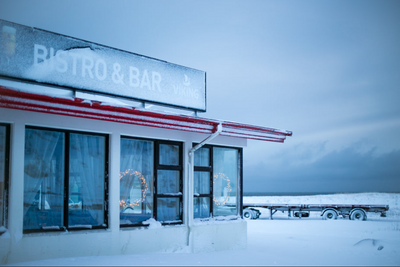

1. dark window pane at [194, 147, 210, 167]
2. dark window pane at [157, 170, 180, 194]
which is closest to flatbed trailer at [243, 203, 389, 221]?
dark window pane at [194, 147, 210, 167]

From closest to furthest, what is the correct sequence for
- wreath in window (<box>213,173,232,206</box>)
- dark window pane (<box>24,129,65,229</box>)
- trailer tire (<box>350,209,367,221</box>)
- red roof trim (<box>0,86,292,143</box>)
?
1. red roof trim (<box>0,86,292,143</box>)
2. dark window pane (<box>24,129,65,229</box>)
3. wreath in window (<box>213,173,232,206</box>)
4. trailer tire (<box>350,209,367,221</box>)

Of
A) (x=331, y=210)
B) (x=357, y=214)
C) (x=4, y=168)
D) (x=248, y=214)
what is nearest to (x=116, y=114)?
(x=4, y=168)

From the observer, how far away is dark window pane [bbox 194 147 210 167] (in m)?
9.46

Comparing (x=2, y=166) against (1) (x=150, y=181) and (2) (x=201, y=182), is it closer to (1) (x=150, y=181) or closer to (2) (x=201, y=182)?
(1) (x=150, y=181)

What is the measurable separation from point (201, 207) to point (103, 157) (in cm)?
312

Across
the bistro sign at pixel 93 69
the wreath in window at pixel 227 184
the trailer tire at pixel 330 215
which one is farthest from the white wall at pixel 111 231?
the trailer tire at pixel 330 215

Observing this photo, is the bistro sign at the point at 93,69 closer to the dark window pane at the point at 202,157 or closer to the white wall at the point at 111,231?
the white wall at the point at 111,231

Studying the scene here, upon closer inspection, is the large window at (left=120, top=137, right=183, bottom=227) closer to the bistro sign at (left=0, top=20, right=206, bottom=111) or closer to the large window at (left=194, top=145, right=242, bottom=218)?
the large window at (left=194, top=145, right=242, bottom=218)

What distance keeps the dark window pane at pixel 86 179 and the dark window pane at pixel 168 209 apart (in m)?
1.47

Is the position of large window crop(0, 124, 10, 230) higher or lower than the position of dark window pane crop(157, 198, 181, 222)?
higher

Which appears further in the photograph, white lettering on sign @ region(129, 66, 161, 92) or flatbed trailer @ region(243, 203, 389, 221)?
flatbed trailer @ region(243, 203, 389, 221)

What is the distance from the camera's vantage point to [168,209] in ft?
28.6

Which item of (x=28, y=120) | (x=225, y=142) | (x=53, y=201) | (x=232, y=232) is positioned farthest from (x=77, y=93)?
(x=232, y=232)

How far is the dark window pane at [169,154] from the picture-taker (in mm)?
8656
